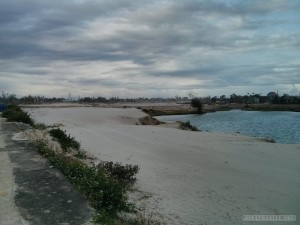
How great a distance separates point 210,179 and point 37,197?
615 cm

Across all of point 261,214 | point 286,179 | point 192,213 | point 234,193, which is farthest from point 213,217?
point 286,179

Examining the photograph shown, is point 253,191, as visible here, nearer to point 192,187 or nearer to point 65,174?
point 192,187

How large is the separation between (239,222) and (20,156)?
665 centimetres

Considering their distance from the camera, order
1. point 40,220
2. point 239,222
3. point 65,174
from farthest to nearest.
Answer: point 65,174, point 239,222, point 40,220

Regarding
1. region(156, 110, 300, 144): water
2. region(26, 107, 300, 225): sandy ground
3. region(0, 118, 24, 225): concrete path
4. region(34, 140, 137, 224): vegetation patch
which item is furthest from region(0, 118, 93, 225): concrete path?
region(156, 110, 300, 144): water

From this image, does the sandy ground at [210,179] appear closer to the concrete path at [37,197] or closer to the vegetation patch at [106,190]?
the vegetation patch at [106,190]

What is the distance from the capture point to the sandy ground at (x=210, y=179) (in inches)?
349

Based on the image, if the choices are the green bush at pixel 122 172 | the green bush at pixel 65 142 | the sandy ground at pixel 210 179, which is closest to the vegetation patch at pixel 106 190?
the green bush at pixel 122 172

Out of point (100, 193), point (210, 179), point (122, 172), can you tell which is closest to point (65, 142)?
point (122, 172)

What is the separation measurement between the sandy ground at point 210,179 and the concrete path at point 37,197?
1.96m

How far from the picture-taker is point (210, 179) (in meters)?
11.9

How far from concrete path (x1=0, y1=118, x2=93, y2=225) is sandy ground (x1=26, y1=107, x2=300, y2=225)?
6.44 ft

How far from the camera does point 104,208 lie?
6.93 m

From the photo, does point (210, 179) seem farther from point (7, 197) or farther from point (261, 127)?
point (261, 127)
